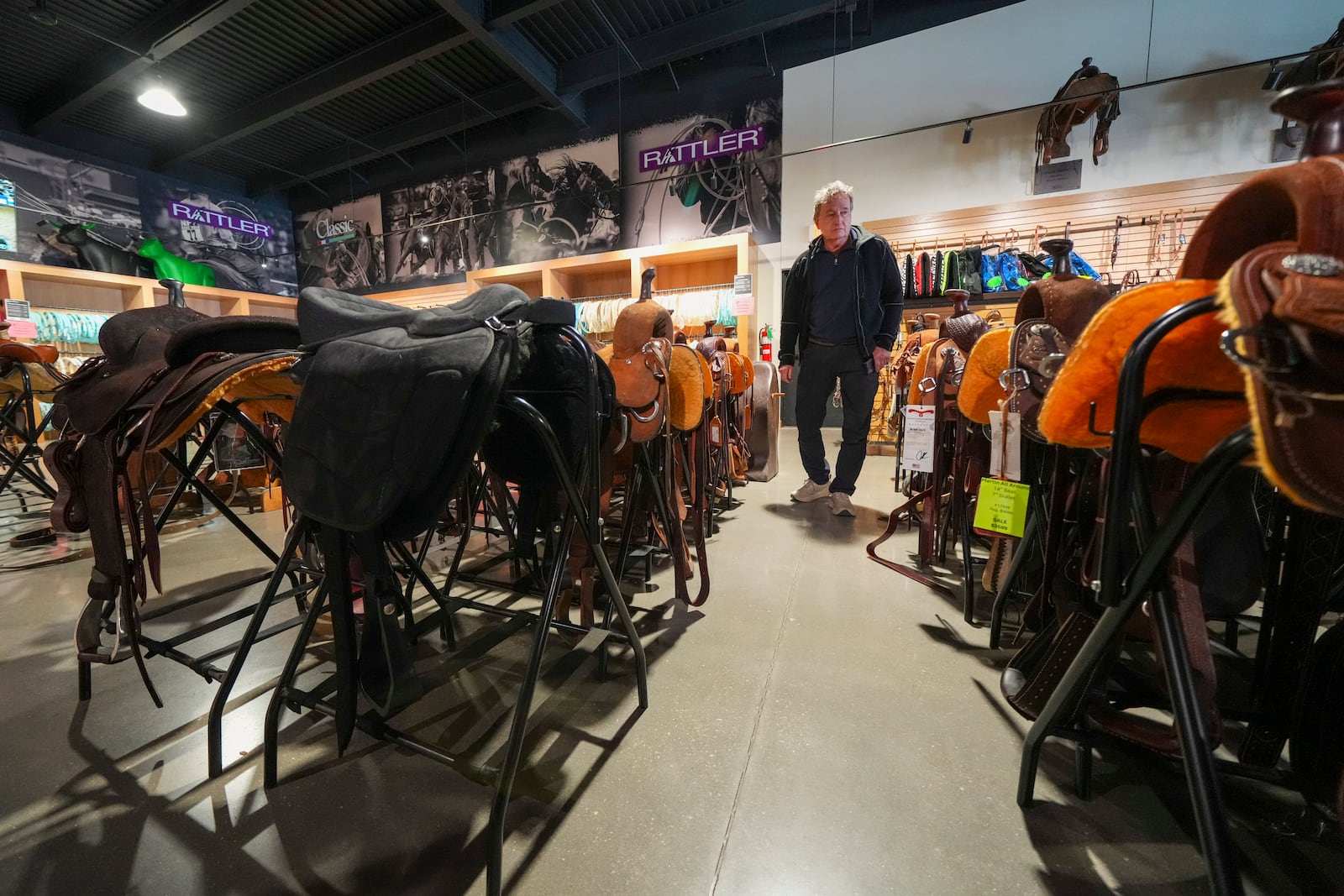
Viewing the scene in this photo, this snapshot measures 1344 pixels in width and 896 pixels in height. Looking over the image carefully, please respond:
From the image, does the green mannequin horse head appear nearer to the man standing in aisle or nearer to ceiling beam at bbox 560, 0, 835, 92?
ceiling beam at bbox 560, 0, 835, 92

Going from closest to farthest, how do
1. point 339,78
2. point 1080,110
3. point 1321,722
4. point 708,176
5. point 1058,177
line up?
point 1321,722 → point 1080,110 → point 1058,177 → point 339,78 → point 708,176

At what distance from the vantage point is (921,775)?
1.02 m

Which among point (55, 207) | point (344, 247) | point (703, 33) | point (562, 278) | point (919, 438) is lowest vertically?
point (919, 438)

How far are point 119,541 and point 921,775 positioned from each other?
1.93 m

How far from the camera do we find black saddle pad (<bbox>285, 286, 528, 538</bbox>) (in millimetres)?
826

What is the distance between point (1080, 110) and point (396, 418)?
6163 millimetres

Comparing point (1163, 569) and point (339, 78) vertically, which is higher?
point (339, 78)

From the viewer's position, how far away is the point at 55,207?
611 cm

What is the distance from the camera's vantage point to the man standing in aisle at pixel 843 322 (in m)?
2.93

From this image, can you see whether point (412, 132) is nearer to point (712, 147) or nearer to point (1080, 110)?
point (712, 147)

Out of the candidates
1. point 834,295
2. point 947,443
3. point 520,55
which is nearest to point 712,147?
point 520,55

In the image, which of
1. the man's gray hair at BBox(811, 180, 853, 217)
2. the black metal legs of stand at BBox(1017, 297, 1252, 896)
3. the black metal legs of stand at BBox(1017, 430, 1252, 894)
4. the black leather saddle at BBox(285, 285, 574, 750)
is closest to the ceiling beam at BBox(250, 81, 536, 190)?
the man's gray hair at BBox(811, 180, 853, 217)

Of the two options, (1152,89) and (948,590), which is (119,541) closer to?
(948,590)

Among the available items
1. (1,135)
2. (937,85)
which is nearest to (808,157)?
(937,85)
